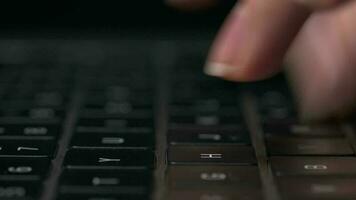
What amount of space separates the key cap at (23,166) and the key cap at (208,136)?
78 millimetres

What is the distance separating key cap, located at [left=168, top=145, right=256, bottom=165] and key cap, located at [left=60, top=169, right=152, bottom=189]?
26 millimetres

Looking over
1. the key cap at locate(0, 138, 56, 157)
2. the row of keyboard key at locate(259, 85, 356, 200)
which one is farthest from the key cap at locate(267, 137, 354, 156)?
the key cap at locate(0, 138, 56, 157)

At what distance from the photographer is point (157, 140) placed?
407 millimetres

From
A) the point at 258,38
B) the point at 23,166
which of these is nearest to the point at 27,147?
the point at 23,166

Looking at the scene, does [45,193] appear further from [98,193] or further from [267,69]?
[267,69]

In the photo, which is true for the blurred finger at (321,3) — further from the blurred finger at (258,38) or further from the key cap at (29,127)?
the key cap at (29,127)

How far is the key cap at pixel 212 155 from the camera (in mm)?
378

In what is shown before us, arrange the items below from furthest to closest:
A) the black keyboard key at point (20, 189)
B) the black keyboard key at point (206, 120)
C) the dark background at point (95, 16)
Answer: the dark background at point (95, 16) < the black keyboard key at point (206, 120) < the black keyboard key at point (20, 189)

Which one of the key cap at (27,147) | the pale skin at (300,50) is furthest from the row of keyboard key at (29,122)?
the pale skin at (300,50)

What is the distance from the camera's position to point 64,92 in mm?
488

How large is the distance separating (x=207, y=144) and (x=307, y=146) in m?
0.06

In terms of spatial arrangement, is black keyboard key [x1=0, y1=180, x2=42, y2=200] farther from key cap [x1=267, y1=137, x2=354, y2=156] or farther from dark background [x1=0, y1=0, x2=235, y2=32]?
dark background [x1=0, y1=0, x2=235, y2=32]

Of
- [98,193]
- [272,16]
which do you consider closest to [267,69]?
[272,16]

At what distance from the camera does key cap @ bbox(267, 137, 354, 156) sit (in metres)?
0.40
